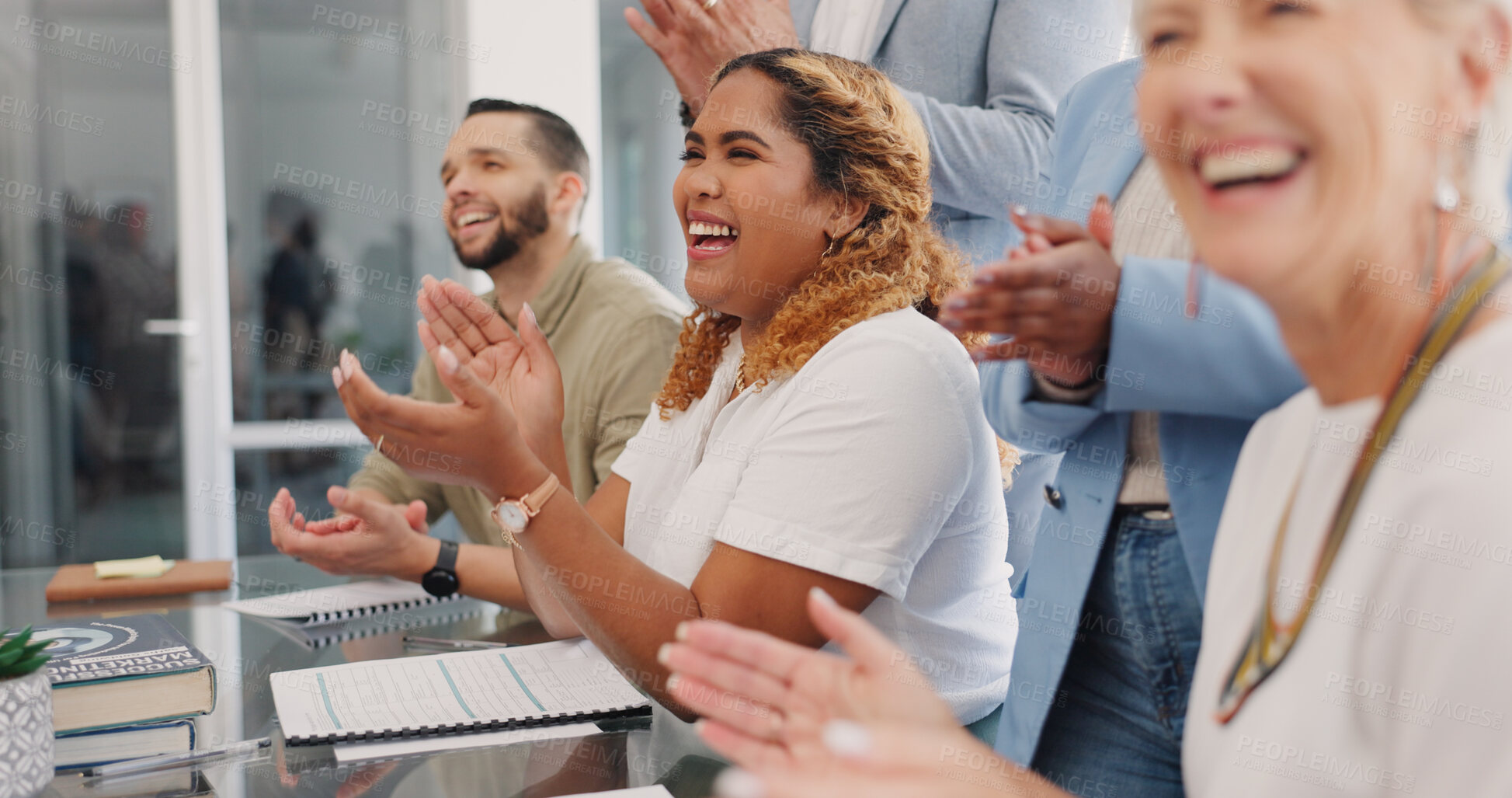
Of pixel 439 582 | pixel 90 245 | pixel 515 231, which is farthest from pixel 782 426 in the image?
pixel 90 245

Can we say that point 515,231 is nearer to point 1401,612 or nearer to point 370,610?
point 370,610

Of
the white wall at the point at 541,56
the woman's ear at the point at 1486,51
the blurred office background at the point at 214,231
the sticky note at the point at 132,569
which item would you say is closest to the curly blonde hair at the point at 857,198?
the woman's ear at the point at 1486,51

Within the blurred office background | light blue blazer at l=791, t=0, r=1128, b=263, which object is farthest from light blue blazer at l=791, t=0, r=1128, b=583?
the blurred office background

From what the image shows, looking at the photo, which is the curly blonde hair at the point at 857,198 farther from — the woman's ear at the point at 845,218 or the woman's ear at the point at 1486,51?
the woman's ear at the point at 1486,51

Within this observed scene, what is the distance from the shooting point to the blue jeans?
811 mm

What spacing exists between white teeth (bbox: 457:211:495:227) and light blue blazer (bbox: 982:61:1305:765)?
1482 millimetres

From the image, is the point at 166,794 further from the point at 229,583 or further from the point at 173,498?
the point at 173,498

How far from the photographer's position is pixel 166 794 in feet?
3.12

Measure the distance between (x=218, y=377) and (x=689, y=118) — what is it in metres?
2.72

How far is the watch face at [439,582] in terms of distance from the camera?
1659mm

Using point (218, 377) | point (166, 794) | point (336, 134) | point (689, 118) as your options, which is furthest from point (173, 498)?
point (166, 794)

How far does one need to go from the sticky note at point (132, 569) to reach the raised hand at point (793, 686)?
159 cm

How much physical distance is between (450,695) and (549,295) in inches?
46.9

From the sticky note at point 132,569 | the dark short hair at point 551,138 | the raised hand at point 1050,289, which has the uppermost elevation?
the dark short hair at point 551,138
